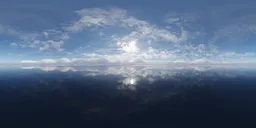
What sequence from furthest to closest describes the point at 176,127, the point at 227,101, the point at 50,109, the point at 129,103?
the point at 227,101
the point at 129,103
the point at 50,109
the point at 176,127

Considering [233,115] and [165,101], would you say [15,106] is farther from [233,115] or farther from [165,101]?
[233,115]

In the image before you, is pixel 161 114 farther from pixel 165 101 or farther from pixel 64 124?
pixel 64 124

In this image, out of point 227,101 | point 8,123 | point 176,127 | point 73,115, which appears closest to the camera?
point 176,127

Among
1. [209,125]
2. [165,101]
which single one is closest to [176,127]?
[209,125]

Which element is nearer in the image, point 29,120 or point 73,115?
point 29,120

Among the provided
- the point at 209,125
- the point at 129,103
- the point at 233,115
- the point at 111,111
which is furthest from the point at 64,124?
the point at 233,115

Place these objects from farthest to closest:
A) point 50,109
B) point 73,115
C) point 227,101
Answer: point 227,101
point 50,109
point 73,115

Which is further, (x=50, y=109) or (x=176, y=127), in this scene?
(x=50, y=109)

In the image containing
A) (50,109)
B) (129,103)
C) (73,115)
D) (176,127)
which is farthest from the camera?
(129,103)

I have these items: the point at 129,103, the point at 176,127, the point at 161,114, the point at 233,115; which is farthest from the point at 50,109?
the point at 233,115
